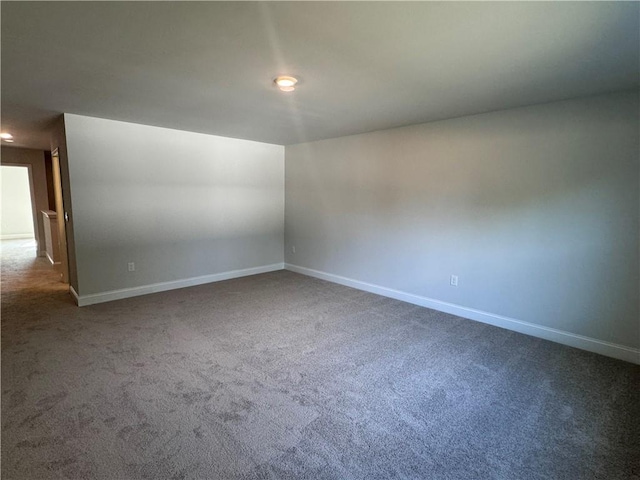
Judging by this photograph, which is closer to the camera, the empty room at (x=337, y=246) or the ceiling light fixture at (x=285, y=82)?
the empty room at (x=337, y=246)

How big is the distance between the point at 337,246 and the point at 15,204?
36.7ft

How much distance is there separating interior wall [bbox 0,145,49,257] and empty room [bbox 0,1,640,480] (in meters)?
1.02

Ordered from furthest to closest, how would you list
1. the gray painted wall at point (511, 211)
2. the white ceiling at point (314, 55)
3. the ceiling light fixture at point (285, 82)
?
1. the gray painted wall at point (511, 211)
2. the ceiling light fixture at point (285, 82)
3. the white ceiling at point (314, 55)

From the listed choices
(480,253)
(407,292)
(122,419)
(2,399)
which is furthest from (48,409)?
(480,253)

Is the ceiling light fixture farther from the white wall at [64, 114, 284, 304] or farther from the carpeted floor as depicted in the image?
the white wall at [64, 114, 284, 304]

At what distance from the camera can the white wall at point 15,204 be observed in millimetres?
9672

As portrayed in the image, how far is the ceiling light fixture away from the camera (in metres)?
2.38

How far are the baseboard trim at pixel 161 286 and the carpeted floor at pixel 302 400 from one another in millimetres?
303

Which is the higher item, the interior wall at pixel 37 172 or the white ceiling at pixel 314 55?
the white ceiling at pixel 314 55

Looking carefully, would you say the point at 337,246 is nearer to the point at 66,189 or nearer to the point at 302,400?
the point at 302,400

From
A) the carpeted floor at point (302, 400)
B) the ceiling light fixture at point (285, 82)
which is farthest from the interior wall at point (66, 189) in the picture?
the ceiling light fixture at point (285, 82)

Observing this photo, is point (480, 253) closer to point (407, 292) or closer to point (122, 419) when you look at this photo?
point (407, 292)

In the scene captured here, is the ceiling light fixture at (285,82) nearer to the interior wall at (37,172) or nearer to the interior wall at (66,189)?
the interior wall at (66,189)

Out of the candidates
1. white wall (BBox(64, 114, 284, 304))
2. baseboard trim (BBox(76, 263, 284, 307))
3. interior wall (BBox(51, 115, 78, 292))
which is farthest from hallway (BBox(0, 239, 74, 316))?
white wall (BBox(64, 114, 284, 304))
